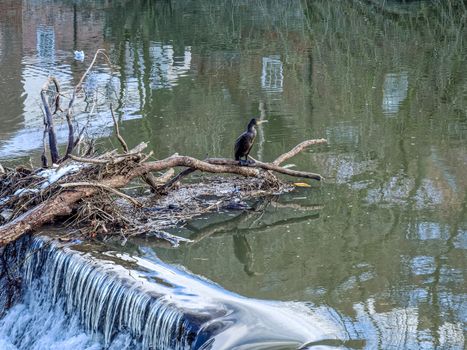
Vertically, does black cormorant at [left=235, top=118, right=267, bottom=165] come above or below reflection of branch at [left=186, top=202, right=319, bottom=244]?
above

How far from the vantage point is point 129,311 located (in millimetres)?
7422

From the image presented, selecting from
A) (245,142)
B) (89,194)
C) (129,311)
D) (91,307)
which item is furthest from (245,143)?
(129,311)

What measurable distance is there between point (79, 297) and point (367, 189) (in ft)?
12.2

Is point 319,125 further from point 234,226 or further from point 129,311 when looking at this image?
point 129,311

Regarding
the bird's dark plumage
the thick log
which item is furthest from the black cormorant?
the thick log

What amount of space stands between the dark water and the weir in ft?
1.19

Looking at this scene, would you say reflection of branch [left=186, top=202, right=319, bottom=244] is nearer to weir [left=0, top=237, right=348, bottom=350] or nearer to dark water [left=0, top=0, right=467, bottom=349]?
dark water [left=0, top=0, right=467, bottom=349]

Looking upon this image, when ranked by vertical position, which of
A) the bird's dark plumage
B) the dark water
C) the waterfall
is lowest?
the waterfall

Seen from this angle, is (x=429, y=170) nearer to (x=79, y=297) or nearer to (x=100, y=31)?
(x=79, y=297)

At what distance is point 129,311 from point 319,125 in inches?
258

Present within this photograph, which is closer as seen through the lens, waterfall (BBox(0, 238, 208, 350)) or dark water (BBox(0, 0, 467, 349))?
waterfall (BBox(0, 238, 208, 350))

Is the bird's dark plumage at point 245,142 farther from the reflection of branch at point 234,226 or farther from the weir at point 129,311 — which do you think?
the weir at point 129,311

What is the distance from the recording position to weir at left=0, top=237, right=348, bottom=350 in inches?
262

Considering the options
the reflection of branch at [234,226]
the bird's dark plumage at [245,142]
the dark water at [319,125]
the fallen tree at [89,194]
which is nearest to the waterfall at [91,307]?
the fallen tree at [89,194]
